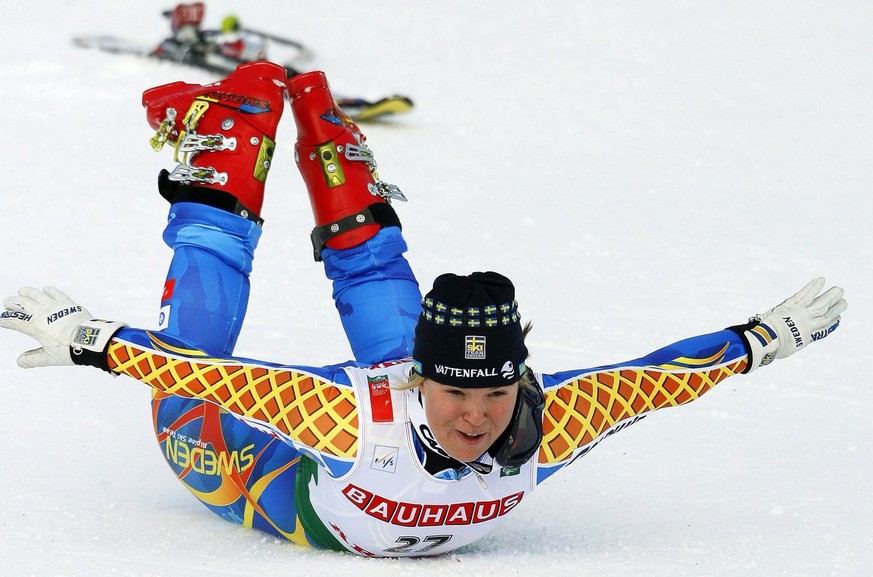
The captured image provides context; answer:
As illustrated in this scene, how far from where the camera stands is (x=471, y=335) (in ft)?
8.29

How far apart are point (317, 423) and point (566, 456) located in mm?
582

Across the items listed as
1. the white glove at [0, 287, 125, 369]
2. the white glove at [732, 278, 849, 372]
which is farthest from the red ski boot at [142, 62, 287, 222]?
the white glove at [732, 278, 849, 372]

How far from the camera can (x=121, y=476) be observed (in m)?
3.46

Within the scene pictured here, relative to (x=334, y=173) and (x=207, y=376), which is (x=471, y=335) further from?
(x=334, y=173)

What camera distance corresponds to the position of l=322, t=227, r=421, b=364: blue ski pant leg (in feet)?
11.0

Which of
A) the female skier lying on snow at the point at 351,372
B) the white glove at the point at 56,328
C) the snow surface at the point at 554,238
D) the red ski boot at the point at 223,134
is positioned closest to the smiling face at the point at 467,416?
the female skier lying on snow at the point at 351,372

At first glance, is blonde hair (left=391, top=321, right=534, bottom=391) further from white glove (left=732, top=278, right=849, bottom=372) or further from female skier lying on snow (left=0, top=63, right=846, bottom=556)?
white glove (left=732, top=278, right=849, bottom=372)

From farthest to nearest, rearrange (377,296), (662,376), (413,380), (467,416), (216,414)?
1. (377,296)
2. (216,414)
3. (662,376)
4. (413,380)
5. (467,416)

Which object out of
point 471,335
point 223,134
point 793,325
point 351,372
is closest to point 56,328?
point 351,372

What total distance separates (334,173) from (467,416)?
122 centimetres

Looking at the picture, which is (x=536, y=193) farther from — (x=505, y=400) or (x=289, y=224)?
(x=505, y=400)

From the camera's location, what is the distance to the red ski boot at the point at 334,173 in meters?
3.48

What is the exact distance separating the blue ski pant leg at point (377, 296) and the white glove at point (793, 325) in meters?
0.91

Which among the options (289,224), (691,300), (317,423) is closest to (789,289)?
(691,300)
